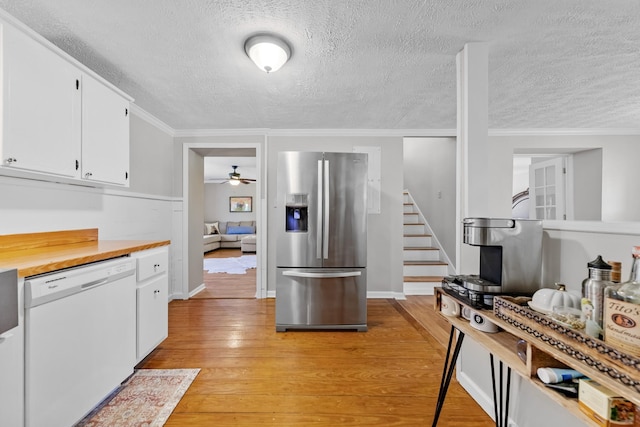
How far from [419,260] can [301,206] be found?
2632mm

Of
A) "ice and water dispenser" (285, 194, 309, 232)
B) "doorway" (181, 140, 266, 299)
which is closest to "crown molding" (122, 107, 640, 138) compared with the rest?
"doorway" (181, 140, 266, 299)

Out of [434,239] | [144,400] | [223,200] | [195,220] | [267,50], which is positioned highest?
[267,50]

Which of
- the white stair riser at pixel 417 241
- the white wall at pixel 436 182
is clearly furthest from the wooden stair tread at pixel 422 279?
the white stair riser at pixel 417 241

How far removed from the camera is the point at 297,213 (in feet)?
8.91

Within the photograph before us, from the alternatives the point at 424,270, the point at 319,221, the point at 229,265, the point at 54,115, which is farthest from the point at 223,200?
the point at 54,115

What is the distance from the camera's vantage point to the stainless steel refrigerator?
2.69 meters

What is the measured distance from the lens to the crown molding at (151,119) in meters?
2.81

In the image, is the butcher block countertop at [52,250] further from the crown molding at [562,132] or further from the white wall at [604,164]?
the crown molding at [562,132]

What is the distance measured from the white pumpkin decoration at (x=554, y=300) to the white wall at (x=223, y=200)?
917 centimetres

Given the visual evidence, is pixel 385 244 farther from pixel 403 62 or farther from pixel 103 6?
pixel 103 6

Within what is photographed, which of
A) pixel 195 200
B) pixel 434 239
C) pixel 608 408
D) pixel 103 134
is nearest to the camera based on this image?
pixel 608 408

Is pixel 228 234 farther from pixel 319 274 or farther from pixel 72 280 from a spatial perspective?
pixel 72 280

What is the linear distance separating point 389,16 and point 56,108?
202 cm

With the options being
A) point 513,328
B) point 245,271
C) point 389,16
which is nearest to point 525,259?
point 513,328
